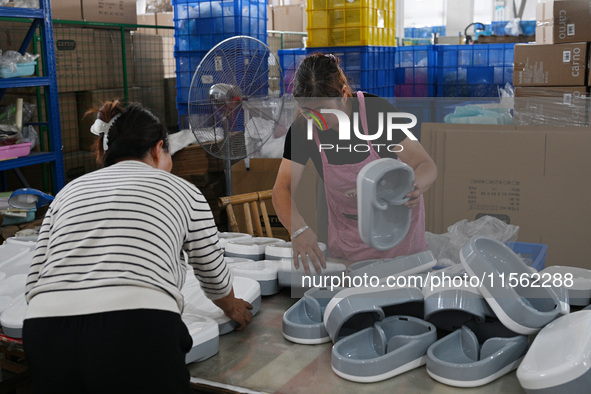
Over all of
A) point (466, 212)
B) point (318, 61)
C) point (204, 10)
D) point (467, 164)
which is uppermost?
point (204, 10)

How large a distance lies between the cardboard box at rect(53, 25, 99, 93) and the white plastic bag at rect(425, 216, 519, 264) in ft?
12.1

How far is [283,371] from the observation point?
1416 mm

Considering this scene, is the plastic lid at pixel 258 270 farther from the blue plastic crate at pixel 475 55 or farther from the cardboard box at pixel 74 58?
the cardboard box at pixel 74 58

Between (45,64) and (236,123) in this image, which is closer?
(236,123)

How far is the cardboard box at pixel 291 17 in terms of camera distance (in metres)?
6.69

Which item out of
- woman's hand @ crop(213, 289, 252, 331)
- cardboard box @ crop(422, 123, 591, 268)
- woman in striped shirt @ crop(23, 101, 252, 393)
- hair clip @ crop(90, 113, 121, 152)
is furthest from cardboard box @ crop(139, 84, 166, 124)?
woman in striped shirt @ crop(23, 101, 252, 393)

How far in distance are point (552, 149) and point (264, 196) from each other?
1488mm

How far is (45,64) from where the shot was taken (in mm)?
3947

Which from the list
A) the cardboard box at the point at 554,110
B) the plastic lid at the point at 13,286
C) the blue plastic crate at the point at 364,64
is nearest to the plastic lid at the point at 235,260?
the plastic lid at the point at 13,286

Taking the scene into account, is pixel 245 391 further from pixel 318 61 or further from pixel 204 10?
pixel 204 10

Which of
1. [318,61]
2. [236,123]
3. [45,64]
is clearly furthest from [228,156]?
[45,64]

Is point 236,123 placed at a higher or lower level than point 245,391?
higher

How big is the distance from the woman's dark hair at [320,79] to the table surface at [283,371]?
2.45ft

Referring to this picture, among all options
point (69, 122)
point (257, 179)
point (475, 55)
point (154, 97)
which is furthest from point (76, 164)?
point (475, 55)
